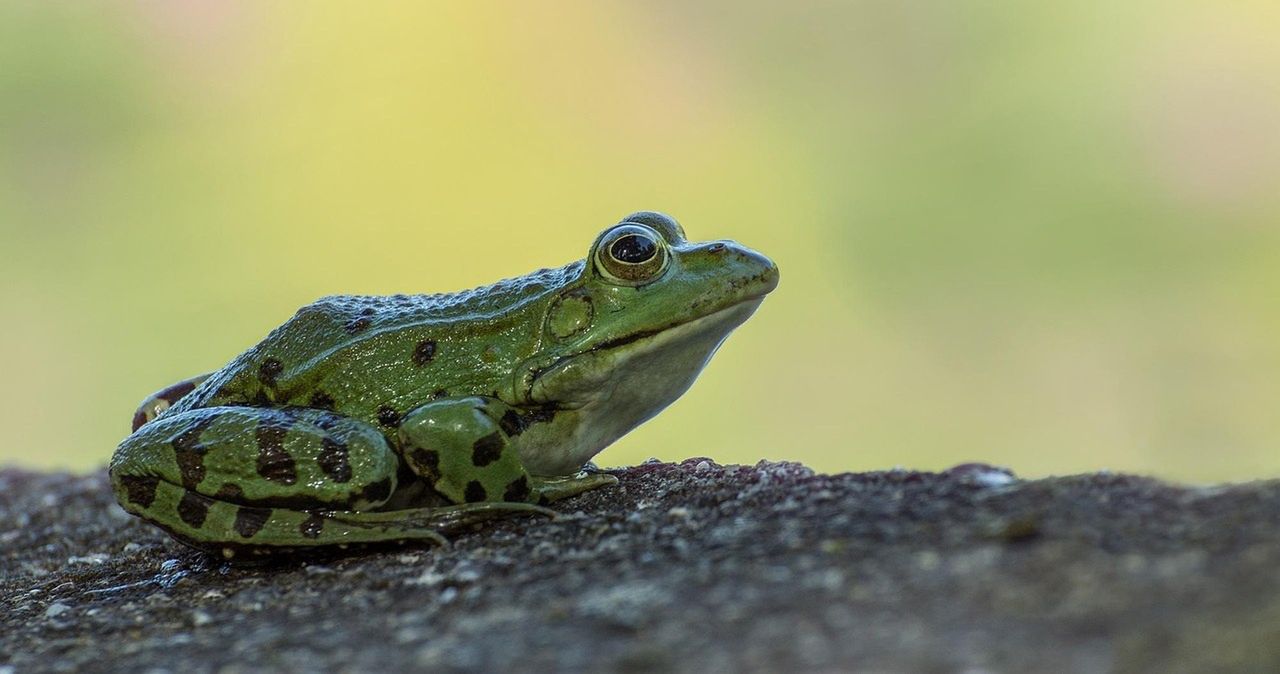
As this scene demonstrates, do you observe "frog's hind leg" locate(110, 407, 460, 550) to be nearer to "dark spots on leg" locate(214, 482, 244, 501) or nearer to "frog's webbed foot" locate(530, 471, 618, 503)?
"dark spots on leg" locate(214, 482, 244, 501)

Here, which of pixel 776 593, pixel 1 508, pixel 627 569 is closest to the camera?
pixel 776 593

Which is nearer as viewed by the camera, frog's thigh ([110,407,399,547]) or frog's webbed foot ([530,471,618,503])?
frog's thigh ([110,407,399,547])

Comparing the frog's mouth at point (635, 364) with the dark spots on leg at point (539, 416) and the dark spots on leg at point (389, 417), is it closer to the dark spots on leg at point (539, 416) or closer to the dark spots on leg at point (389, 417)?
the dark spots on leg at point (539, 416)

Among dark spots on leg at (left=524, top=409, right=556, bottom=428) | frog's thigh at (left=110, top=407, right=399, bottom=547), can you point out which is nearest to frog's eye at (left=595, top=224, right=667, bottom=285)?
dark spots on leg at (left=524, top=409, right=556, bottom=428)

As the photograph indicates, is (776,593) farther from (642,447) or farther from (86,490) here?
(642,447)

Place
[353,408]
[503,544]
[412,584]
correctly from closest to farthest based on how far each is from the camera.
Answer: [412,584] → [503,544] → [353,408]

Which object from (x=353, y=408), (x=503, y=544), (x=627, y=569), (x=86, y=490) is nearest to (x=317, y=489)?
(x=353, y=408)

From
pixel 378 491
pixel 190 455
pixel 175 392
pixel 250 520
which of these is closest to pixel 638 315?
pixel 378 491
